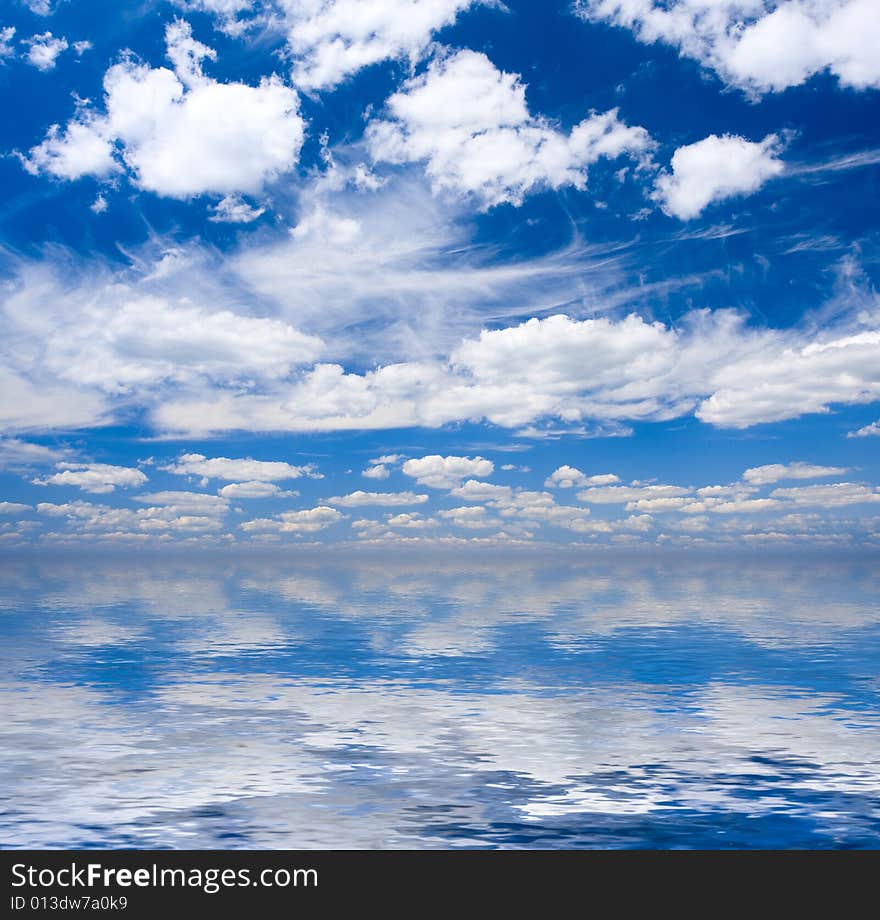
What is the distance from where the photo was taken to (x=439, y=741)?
34625 millimetres

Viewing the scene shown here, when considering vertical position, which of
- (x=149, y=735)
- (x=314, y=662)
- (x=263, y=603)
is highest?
(x=263, y=603)

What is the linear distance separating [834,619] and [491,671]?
222 feet

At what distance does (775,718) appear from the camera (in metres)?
39.6

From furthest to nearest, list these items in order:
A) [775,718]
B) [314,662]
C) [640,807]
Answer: [314,662], [775,718], [640,807]

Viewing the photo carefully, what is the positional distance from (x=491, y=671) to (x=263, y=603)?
9040cm

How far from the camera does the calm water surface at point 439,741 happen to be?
2309 cm

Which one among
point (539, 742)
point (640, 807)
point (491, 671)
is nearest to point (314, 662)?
point (491, 671)

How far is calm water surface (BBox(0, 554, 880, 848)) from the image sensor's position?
2309cm

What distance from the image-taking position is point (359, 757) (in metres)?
31.5

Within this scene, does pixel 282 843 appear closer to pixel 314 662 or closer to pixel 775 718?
pixel 775 718

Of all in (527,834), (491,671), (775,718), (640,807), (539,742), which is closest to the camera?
(527,834)
